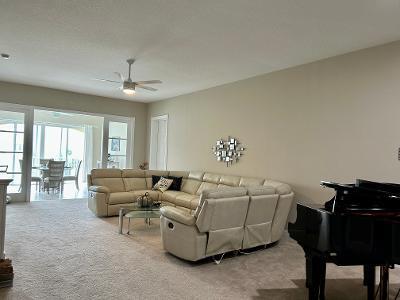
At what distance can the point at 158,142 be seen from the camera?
856cm

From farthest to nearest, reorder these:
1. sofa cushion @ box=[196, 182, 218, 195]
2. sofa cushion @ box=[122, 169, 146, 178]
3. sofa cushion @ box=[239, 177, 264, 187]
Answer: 1. sofa cushion @ box=[122, 169, 146, 178]
2. sofa cushion @ box=[196, 182, 218, 195]
3. sofa cushion @ box=[239, 177, 264, 187]

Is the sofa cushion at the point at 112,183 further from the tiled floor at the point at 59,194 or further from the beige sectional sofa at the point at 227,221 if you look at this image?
the beige sectional sofa at the point at 227,221

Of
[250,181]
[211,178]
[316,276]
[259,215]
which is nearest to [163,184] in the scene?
[211,178]

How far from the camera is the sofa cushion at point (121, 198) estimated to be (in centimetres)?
561

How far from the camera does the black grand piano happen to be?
7.09ft

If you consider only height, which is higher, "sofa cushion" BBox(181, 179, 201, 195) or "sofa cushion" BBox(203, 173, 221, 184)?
"sofa cushion" BBox(203, 173, 221, 184)

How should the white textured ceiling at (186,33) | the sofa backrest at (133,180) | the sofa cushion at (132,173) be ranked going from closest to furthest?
1. the white textured ceiling at (186,33)
2. the sofa backrest at (133,180)
3. the sofa cushion at (132,173)

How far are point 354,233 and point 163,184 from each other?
15.5ft

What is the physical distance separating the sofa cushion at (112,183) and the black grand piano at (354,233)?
4.51 metres

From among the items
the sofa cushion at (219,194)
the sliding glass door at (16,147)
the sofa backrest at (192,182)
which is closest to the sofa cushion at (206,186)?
the sofa backrest at (192,182)

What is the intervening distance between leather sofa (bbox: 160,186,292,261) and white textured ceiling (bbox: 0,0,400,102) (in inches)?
76.5

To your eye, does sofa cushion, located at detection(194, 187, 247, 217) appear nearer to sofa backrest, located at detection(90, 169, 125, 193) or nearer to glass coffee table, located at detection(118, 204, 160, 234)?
glass coffee table, located at detection(118, 204, 160, 234)

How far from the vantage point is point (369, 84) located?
390 cm

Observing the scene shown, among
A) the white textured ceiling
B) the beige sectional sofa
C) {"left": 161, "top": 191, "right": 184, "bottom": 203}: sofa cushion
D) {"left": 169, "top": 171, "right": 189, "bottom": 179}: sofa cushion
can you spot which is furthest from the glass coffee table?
the white textured ceiling
